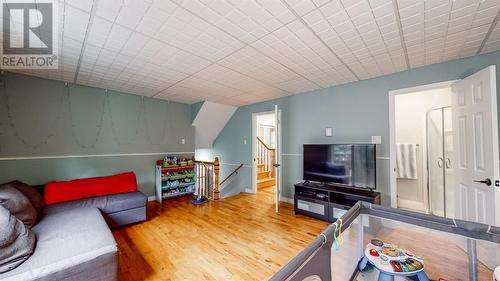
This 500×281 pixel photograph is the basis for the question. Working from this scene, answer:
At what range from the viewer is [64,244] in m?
1.70

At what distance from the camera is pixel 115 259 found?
5.45ft

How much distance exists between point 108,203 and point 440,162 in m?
5.63

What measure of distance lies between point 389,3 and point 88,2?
94.0 inches

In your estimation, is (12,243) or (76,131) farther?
(76,131)

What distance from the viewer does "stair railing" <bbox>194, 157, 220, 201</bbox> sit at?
168 inches

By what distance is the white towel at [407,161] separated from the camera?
360 cm

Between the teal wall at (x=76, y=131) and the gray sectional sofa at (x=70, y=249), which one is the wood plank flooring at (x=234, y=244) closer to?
the gray sectional sofa at (x=70, y=249)

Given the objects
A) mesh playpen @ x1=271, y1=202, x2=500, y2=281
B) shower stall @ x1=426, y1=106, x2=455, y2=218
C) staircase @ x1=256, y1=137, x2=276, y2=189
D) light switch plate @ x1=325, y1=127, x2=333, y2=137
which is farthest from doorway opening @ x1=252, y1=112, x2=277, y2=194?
mesh playpen @ x1=271, y1=202, x2=500, y2=281

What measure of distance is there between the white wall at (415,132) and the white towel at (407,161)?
0.41ft

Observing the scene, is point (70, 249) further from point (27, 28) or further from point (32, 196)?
point (27, 28)

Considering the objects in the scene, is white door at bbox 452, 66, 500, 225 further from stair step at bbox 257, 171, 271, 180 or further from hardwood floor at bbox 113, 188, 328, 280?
stair step at bbox 257, 171, 271, 180

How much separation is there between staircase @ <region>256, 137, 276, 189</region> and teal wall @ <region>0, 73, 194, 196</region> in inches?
104

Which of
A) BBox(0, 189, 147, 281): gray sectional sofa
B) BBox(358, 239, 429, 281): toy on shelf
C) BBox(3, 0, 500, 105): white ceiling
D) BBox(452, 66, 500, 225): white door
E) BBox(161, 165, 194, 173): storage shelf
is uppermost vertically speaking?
BBox(3, 0, 500, 105): white ceiling

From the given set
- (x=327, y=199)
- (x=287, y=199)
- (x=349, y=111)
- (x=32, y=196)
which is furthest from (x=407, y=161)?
(x=32, y=196)
